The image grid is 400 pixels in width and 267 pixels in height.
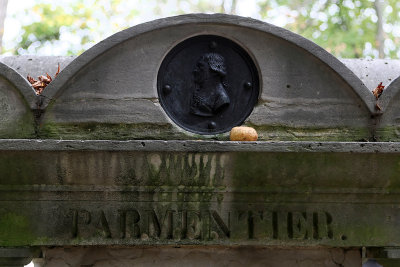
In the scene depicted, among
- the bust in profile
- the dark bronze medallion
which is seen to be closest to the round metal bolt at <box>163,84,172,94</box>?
the dark bronze medallion

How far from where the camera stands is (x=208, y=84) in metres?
3.17

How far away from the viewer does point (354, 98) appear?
10.2ft

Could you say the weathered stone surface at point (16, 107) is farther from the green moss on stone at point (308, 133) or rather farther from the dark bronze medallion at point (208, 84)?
the green moss on stone at point (308, 133)

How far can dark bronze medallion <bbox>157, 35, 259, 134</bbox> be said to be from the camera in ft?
10.3

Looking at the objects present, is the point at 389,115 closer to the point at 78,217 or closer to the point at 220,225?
the point at 220,225

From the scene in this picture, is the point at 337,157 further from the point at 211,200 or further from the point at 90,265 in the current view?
the point at 90,265

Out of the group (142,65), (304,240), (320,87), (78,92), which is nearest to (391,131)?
(320,87)

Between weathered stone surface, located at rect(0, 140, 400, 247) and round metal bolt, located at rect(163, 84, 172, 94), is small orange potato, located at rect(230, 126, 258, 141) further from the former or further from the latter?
round metal bolt, located at rect(163, 84, 172, 94)

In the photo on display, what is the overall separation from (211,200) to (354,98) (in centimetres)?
112

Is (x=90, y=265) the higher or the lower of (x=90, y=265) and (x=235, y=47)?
the lower

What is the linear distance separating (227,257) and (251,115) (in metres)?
0.95

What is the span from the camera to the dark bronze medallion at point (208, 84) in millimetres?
3154

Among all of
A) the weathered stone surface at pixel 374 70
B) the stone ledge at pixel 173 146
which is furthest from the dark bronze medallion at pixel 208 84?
the weathered stone surface at pixel 374 70

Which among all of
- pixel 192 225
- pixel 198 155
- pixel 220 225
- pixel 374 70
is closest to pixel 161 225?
pixel 192 225
